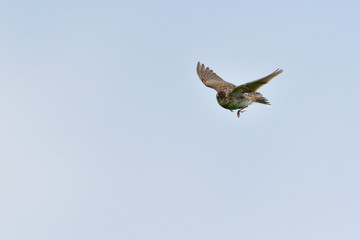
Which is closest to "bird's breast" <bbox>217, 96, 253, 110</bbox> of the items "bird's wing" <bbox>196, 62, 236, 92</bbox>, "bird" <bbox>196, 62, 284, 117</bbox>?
"bird" <bbox>196, 62, 284, 117</bbox>

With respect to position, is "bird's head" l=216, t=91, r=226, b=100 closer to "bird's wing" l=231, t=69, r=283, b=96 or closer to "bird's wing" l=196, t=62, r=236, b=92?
"bird's wing" l=231, t=69, r=283, b=96

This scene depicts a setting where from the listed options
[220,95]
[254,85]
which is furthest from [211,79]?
[254,85]

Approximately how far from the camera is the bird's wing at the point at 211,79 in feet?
78.8

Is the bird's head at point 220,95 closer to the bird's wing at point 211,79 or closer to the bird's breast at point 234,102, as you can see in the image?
the bird's breast at point 234,102

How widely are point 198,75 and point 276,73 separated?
8612mm

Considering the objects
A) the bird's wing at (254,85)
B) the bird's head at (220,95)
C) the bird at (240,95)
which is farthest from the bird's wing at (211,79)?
the bird's wing at (254,85)

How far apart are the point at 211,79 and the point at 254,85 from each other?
631 cm

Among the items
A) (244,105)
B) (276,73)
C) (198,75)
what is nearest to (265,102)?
(244,105)

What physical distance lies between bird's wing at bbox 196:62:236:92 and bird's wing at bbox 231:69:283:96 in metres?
2.44

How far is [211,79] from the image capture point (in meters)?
26.3

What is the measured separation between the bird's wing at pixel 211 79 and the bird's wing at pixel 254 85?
2.44 meters

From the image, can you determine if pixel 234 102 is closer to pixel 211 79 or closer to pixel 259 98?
pixel 259 98

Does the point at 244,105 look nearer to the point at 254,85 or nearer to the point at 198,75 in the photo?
the point at 254,85

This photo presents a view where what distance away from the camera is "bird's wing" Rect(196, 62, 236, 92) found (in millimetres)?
24033
